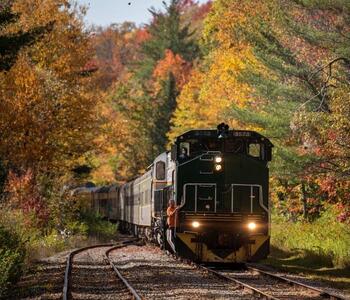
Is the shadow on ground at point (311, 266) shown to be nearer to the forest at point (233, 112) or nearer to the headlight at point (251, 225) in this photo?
the forest at point (233, 112)

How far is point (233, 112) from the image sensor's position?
106 feet

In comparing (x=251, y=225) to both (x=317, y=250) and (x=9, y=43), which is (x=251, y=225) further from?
(x=9, y=43)

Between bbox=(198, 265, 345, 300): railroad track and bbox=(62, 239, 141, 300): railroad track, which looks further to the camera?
bbox=(62, 239, 141, 300): railroad track

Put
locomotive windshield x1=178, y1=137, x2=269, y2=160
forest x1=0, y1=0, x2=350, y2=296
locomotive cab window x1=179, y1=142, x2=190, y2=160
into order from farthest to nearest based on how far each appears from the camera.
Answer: forest x1=0, y1=0, x2=350, y2=296
locomotive windshield x1=178, y1=137, x2=269, y2=160
locomotive cab window x1=179, y1=142, x2=190, y2=160

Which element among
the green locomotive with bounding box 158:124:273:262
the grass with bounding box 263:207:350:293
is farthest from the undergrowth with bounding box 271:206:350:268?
the green locomotive with bounding box 158:124:273:262

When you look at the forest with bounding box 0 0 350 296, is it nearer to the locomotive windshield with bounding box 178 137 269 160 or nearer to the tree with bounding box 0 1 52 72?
the tree with bounding box 0 1 52 72

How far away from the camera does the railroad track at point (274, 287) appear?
13908 mm

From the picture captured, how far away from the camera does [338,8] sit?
81.9 feet

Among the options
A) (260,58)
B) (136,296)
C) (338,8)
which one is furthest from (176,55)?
(136,296)

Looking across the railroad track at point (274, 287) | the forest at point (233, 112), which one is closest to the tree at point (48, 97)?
the forest at point (233, 112)

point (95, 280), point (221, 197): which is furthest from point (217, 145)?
point (95, 280)

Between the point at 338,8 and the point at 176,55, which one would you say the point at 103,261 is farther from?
the point at 176,55

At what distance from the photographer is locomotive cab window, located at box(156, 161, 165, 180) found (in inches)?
971

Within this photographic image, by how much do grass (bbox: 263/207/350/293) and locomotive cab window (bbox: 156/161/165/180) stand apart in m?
4.36
